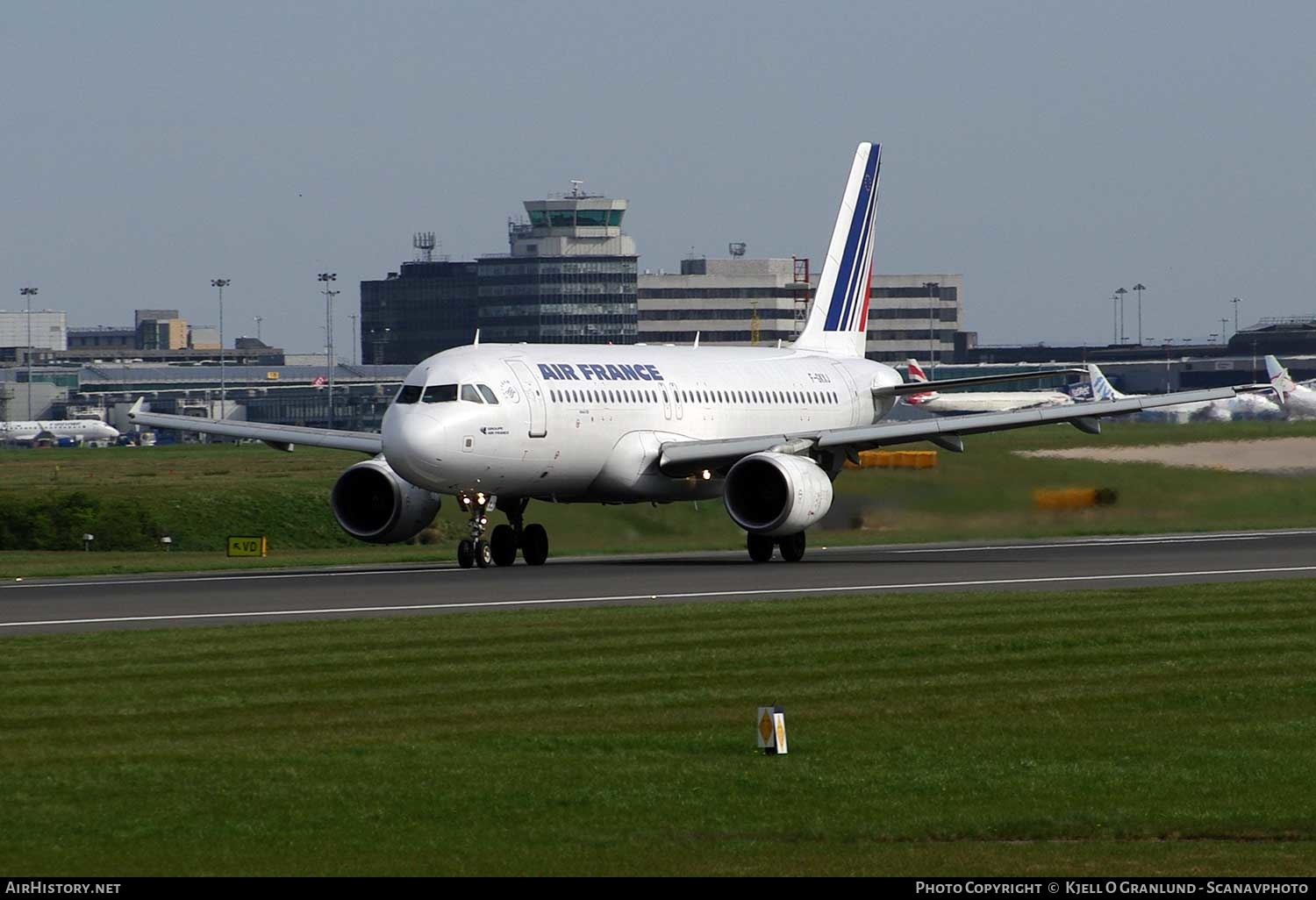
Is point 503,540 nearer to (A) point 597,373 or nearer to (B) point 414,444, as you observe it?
(A) point 597,373

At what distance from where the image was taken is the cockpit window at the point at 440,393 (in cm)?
3750

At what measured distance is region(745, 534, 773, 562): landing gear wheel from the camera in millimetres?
40281

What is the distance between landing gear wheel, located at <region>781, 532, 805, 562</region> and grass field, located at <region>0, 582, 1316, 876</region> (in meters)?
12.6

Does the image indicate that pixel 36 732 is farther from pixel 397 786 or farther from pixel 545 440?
pixel 545 440

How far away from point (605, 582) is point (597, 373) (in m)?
7.27

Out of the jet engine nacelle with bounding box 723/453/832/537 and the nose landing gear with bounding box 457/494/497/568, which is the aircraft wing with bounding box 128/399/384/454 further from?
the jet engine nacelle with bounding box 723/453/832/537

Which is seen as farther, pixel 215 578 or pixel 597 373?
pixel 597 373

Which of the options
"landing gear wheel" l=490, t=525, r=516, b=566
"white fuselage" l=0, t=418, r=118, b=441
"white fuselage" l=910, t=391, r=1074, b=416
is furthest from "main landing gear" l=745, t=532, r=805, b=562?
"white fuselage" l=0, t=418, r=118, b=441

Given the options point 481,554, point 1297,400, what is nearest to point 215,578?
point 481,554

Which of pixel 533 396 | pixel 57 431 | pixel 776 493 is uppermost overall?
pixel 533 396

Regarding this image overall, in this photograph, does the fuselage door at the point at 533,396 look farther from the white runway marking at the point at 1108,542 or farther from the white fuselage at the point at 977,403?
the white fuselage at the point at 977,403

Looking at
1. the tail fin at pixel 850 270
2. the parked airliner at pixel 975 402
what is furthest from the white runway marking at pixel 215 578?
the parked airliner at pixel 975 402

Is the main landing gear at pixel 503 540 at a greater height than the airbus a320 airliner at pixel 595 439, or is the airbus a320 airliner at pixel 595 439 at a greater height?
the airbus a320 airliner at pixel 595 439

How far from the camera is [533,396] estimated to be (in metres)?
38.7
